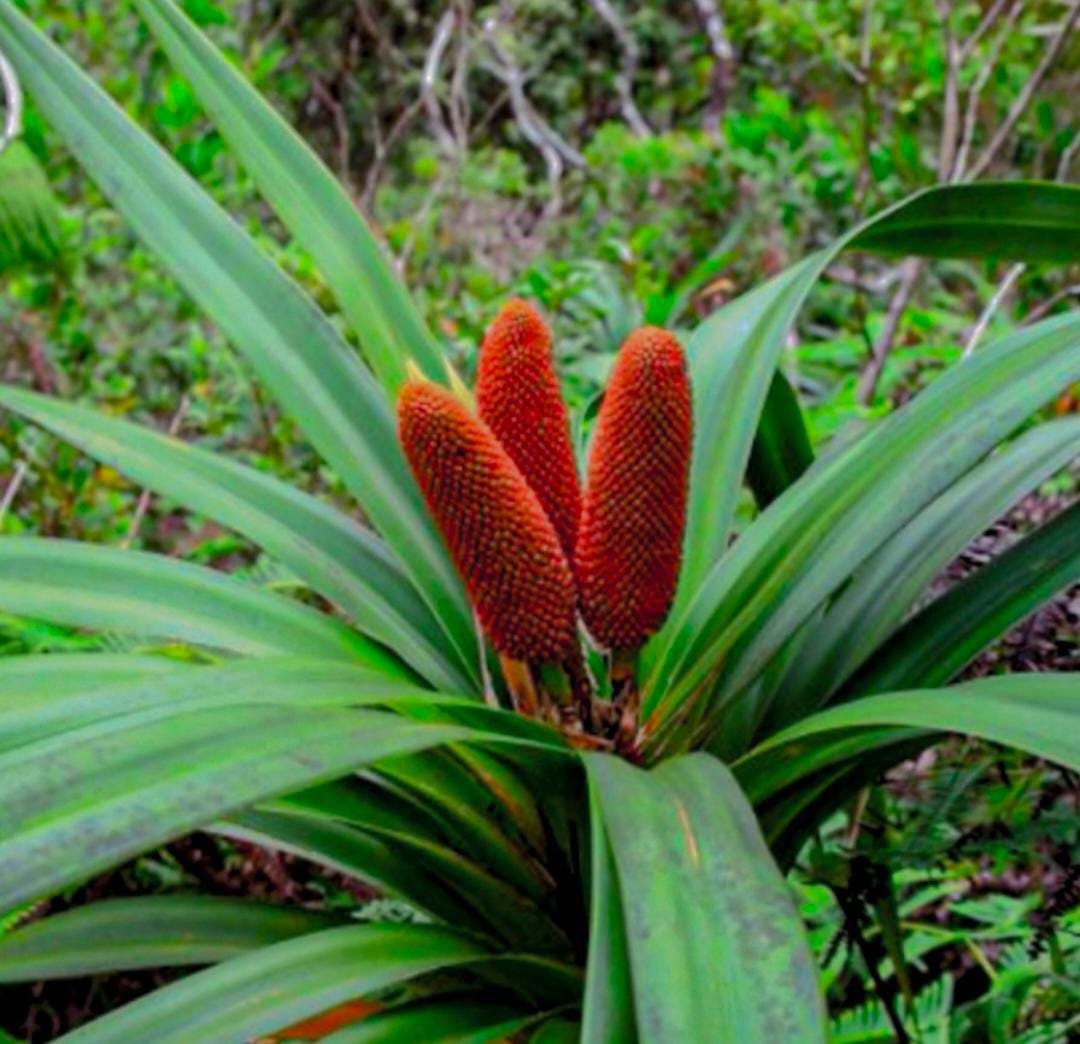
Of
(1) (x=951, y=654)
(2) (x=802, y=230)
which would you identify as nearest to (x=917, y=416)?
(1) (x=951, y=654)

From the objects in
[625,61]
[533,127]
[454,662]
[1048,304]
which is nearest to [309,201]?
Result: [454,662]

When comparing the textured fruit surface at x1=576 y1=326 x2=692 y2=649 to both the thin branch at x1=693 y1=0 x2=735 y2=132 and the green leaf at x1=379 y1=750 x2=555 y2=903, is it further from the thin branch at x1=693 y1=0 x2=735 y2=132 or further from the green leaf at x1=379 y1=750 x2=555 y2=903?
the thin branch at x1=693 y1=0 x2=735 y2=132

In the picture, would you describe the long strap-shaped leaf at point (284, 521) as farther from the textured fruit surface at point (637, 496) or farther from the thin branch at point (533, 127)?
the thin branch at point (533, 127)

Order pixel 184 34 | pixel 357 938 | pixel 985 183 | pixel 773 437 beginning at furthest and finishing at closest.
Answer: pixel 773 437 → pixel 184 34 → pixel 985 183 → pixel 357 938

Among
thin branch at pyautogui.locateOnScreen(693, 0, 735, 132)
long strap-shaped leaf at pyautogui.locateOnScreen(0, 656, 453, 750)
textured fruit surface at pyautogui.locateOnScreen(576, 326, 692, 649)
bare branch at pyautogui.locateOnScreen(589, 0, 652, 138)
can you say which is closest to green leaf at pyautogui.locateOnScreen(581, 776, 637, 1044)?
long strap-shaped leaf at pyautogui.locateOnScreen(0, 656, 453, 750)

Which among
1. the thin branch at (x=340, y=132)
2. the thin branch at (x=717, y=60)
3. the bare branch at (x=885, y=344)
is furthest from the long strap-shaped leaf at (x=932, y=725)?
the thin branch at (x=717, y=60)

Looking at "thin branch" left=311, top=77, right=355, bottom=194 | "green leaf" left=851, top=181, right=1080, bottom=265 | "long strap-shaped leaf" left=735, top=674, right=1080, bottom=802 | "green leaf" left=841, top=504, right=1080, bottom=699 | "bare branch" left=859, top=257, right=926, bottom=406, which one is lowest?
"long strap-shaped leaf" left=735, top=674, right=1080, bottom=802

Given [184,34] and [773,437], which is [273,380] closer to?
[184,34]

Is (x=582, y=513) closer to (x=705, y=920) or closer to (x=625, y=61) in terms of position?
(x=705, y=920)
